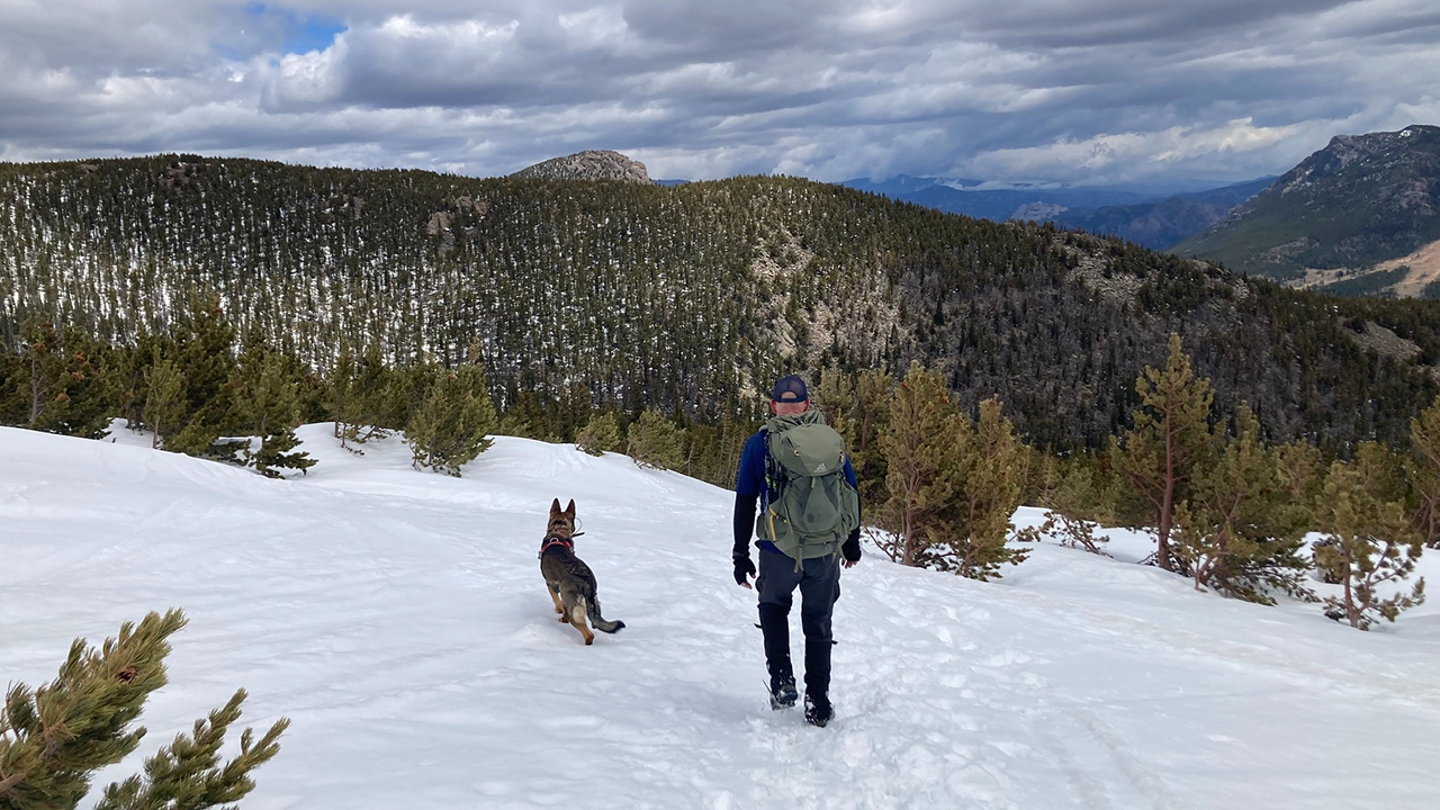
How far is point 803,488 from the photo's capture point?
5457mm

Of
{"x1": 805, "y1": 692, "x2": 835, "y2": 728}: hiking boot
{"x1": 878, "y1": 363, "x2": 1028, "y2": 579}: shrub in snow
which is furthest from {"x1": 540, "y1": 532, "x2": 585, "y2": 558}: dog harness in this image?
{"x1": 878, "y1": 363, "x2": 1028, "y2": 579}: shrub in snow

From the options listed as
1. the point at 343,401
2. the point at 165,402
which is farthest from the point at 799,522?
the point at 343,401

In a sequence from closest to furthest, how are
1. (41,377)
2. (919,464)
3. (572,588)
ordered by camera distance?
1. (572,588)
2. (919,464)
3. (41,377)

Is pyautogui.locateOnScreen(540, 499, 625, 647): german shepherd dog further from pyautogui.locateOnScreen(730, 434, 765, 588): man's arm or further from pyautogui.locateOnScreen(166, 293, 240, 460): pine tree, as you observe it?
pyautogui.locateOnScreen(166, 293, 240, 460): pine tree

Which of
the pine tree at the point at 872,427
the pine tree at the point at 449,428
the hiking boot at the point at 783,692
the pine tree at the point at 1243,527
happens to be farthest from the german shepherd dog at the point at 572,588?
the pine tree at the point at 1243,527

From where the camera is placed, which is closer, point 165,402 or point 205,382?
point 165,402

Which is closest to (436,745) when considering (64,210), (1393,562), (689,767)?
(689,767)

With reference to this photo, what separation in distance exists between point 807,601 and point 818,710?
0.87m

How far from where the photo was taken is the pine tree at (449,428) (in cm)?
2092

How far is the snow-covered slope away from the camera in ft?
15.3

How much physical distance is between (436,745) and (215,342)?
1984 cm

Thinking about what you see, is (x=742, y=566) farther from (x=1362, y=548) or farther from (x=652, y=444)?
(x=652, y=444)

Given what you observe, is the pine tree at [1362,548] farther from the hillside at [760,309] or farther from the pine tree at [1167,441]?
the hillside at [760,309]

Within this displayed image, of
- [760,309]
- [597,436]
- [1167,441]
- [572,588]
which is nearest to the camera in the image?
[572,588]
